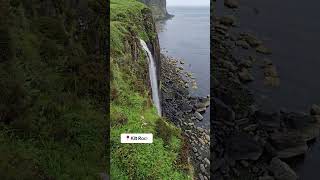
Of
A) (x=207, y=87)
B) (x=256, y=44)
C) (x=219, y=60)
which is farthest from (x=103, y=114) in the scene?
(x=256, y=44)

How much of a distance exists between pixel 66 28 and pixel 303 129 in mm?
3392

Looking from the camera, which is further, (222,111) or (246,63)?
(246,63)

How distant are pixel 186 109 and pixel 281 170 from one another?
1595 millimetres

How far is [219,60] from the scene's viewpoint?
20.7ft

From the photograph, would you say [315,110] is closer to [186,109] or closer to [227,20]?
[227,20]

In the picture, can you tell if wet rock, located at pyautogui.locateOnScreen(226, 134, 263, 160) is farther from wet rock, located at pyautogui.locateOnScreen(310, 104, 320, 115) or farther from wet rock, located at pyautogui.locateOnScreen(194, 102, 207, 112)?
wet rock, located at pyautogui.locateOnScreen(310, 104, 320, 115)

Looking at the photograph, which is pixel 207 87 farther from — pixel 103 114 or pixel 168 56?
pixel 103 114

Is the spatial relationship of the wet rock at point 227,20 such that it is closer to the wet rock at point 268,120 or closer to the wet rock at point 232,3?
the wet rock at point 232,3

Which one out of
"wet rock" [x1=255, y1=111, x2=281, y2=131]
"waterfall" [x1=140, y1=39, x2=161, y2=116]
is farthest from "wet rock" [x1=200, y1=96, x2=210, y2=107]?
"wet rock" [x1=255, y1=111, x2=281, y2=131]

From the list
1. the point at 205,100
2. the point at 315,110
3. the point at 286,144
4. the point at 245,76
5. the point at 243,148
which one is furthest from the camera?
the point at 315,110

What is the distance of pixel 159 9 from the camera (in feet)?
19.0

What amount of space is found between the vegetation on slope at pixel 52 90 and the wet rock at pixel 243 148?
1.68m

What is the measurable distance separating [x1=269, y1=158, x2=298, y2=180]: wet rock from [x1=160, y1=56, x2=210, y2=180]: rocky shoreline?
3.48 ft

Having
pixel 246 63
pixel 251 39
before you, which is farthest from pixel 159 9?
pixel 246 63
